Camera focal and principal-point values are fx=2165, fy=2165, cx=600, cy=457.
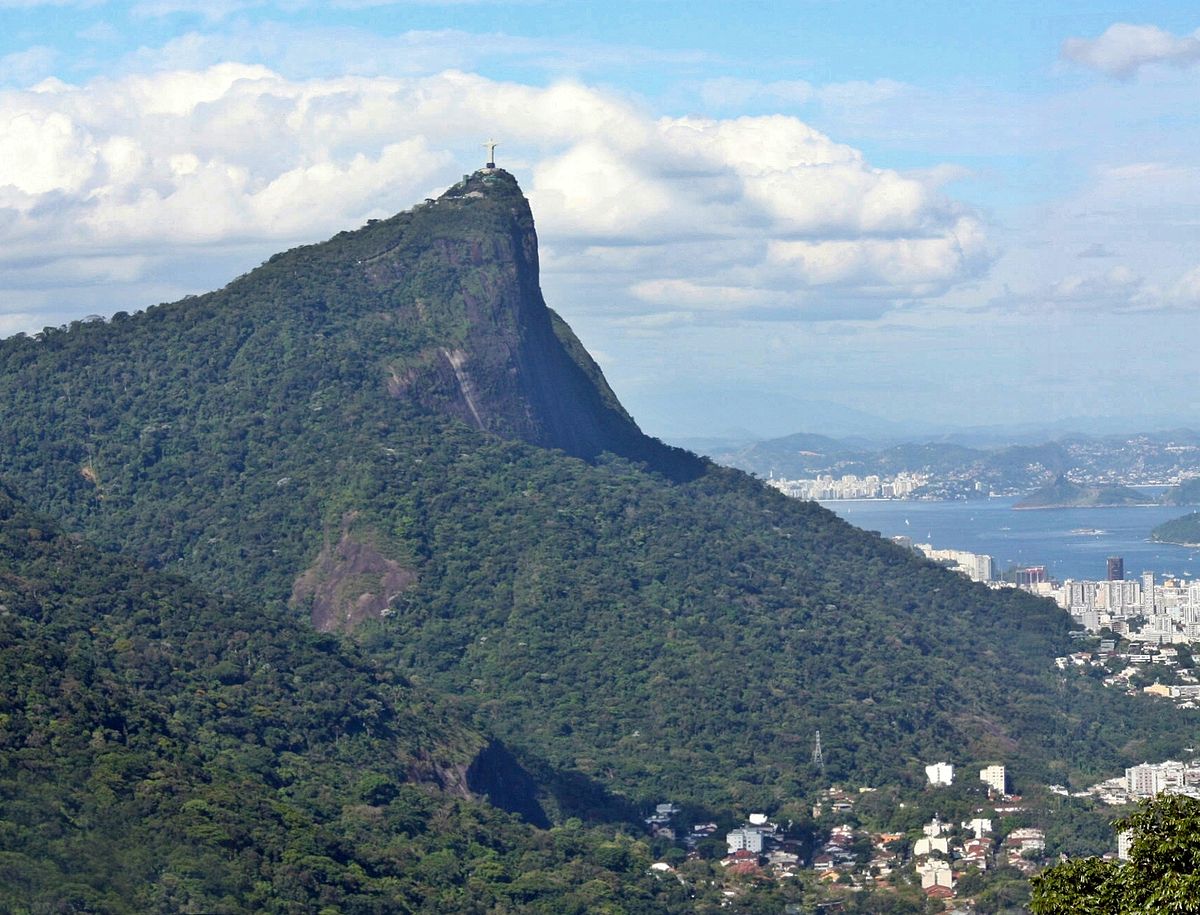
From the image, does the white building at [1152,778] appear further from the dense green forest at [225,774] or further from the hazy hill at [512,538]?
the dense green forest at [225,774]

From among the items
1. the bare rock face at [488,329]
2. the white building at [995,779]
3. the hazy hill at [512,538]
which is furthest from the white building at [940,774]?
the bare rock face at [488,329]

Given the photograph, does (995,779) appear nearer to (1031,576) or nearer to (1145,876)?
(1145,876)

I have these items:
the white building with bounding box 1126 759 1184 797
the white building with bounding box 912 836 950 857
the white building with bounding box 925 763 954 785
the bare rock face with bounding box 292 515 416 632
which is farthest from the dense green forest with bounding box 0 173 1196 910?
the white building with bounding box 912 836 950 857

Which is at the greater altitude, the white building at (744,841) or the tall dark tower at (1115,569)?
the tall dark tower at (1115,569)

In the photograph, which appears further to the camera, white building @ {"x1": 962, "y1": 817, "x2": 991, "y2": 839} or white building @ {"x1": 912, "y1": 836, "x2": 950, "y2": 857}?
white building @ {"x1": 962, "y1": 817, "x2": 991, "y2": 839}

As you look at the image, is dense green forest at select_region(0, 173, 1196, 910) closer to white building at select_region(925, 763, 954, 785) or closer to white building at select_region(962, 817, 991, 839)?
white building at select_region(925, 763, 954, 785)
